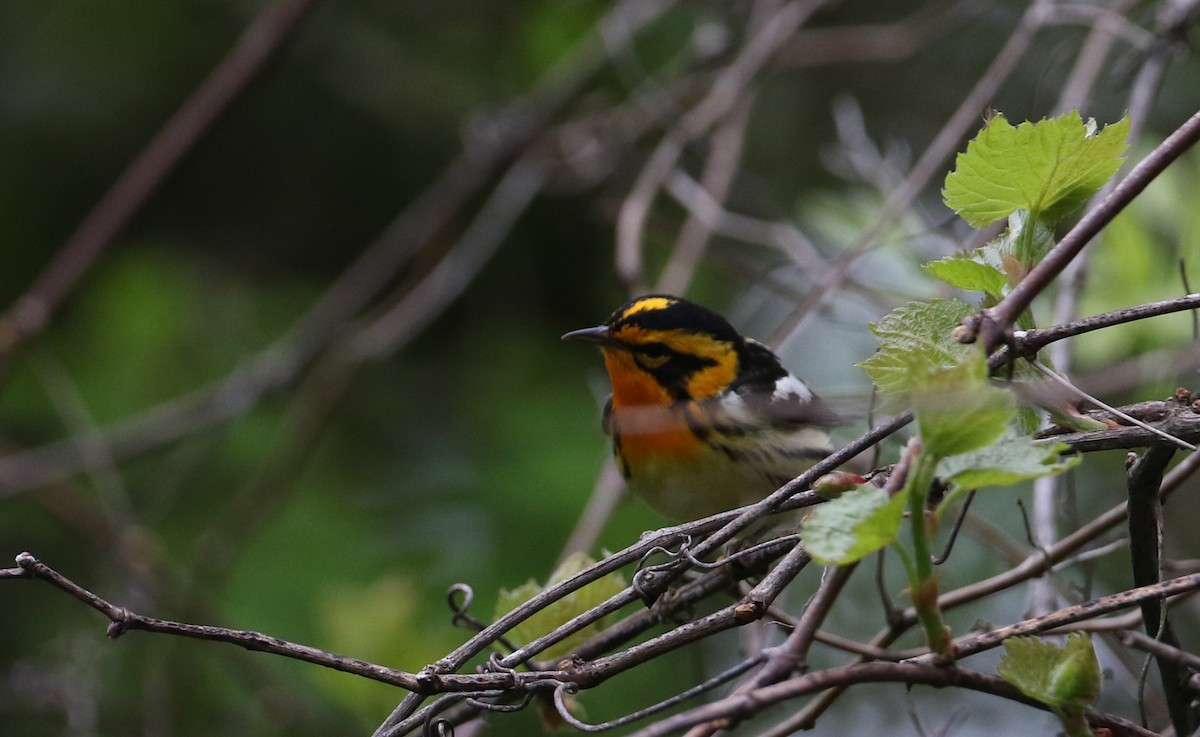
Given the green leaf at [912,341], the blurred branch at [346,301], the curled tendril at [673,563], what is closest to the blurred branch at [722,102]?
the blurred branch at [346,301]

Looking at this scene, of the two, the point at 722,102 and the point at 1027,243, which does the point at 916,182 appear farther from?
the point at 1027,243

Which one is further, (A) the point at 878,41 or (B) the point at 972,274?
(A) the point at 878,41

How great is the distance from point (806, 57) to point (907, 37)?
593mm

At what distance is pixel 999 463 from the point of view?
36.8 inches

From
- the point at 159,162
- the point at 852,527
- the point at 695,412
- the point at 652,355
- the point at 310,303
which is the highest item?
the point at 310,303

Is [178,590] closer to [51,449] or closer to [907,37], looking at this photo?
[51,449]

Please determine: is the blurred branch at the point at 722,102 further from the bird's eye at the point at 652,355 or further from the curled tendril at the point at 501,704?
the curled tendril at the point at 501,704

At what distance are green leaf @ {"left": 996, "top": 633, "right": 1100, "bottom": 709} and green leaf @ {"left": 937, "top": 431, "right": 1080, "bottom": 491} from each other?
0.18 metres

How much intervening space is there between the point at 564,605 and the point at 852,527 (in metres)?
0.65

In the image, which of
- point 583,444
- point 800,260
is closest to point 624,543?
point 583,444

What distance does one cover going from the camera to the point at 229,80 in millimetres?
3521

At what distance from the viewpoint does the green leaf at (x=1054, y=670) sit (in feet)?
3.35

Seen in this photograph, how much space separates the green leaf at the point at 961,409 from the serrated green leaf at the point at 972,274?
243 millimetres

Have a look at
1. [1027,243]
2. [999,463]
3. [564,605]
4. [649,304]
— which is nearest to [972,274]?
[1027,243]
